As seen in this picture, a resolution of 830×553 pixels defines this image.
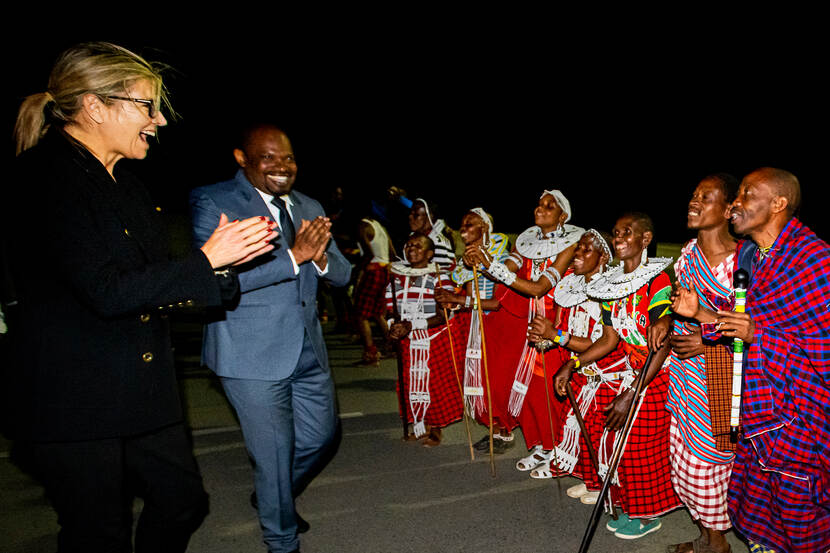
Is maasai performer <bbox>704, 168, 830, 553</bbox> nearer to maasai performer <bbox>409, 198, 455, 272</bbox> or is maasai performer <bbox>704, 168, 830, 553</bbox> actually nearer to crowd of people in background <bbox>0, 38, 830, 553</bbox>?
crowd of people in background <bbox>0, 38, 830, 553</bbox>

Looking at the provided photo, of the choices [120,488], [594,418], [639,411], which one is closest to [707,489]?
[639,411]

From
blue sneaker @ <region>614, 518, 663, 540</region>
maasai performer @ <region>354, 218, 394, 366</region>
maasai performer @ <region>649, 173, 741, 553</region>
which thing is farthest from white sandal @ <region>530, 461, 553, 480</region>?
maasai performer @ <region>354, 218, 394, 366</region>

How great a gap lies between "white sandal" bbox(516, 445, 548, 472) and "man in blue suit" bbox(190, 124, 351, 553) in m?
1.70

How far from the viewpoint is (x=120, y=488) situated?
2078mm

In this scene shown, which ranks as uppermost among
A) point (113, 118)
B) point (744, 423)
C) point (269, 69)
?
point (269, 69)

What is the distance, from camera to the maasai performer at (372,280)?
26.5 feet

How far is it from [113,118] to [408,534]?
2.61 m

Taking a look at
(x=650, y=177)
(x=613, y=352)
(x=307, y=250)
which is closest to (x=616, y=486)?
(x=613, y=352)

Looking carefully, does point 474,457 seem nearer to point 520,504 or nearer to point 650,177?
point 520,504

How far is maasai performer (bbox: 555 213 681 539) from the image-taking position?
3.40m

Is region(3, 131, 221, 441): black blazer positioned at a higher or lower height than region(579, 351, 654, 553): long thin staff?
higher

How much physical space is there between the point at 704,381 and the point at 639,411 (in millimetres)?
433

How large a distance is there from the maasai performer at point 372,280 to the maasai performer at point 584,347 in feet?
13.7

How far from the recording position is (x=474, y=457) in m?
4.70
